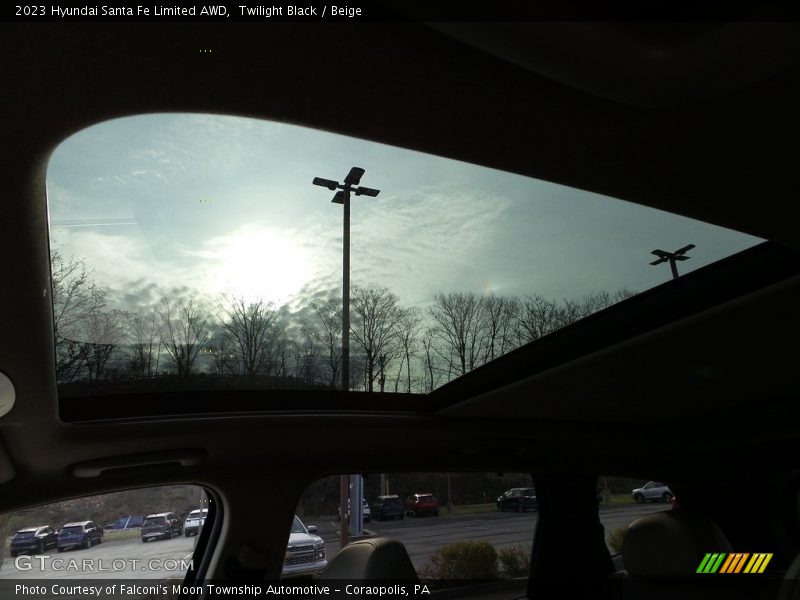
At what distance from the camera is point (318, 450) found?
393 centimetres

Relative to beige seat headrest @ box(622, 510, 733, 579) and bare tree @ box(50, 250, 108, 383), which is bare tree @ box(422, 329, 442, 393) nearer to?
bare tree @ box(50, 250, 108, 383)

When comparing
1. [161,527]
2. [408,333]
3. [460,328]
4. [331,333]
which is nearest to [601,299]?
[460,328]

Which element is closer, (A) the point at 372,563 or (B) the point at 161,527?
(A) the point at 372,563

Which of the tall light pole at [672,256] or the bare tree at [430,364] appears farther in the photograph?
the bare tree at [430,364]

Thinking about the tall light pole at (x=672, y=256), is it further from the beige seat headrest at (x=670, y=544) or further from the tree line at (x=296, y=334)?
the beige seat headrest at (x=670, y=544)

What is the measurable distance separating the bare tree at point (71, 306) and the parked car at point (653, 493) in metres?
4.50

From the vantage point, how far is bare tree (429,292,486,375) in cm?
305

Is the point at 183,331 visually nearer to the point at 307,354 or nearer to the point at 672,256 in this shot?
the point at 307,354

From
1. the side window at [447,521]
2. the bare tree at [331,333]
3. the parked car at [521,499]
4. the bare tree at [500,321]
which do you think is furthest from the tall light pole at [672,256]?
the parked car at [521,499]

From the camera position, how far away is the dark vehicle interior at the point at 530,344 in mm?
1362

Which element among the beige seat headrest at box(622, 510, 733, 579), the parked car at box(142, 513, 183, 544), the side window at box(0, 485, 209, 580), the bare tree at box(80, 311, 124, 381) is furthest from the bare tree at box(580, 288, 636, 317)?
the parked car at box(142, 513, 183, 544)

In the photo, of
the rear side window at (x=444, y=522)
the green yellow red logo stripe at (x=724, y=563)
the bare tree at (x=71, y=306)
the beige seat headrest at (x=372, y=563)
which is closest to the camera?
the bare tree at (x=71, y=306)

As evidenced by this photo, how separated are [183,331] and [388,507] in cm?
247

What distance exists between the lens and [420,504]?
4.75m
